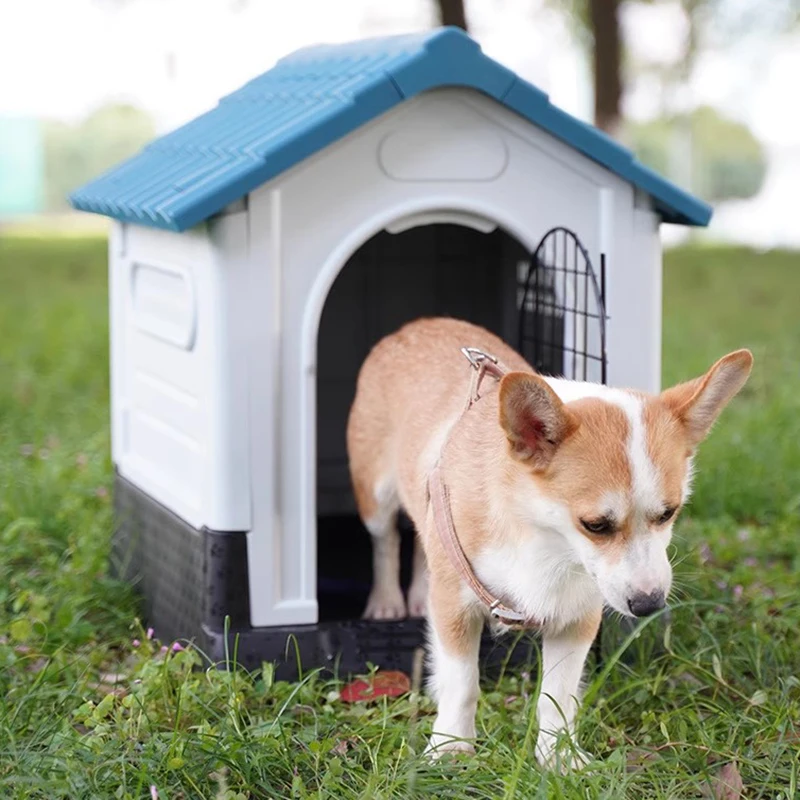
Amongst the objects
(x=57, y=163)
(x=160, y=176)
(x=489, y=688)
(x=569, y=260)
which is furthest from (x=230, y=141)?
(x=57, y=163)

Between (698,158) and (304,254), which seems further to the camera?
(698,158)

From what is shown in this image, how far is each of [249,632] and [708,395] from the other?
1649mm

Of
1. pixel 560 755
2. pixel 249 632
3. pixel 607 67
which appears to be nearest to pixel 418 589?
pixel 249 632

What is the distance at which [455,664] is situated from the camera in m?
3.54

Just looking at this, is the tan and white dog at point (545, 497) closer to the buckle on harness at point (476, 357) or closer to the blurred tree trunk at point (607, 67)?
the buckle on harness at point (476, 357)

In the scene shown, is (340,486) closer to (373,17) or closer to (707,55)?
(373,17)

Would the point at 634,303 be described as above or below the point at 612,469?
above

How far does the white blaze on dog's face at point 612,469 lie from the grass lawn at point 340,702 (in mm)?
297

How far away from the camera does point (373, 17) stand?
1788cm

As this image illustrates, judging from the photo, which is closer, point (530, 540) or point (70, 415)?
point (530, 540)

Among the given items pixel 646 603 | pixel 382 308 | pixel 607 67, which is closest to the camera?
pixel 646 603

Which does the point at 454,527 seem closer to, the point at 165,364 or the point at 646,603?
the point at 646,603

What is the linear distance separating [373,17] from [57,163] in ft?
32.8

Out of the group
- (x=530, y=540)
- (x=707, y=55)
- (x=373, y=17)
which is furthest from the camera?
(x=707, y=55)
